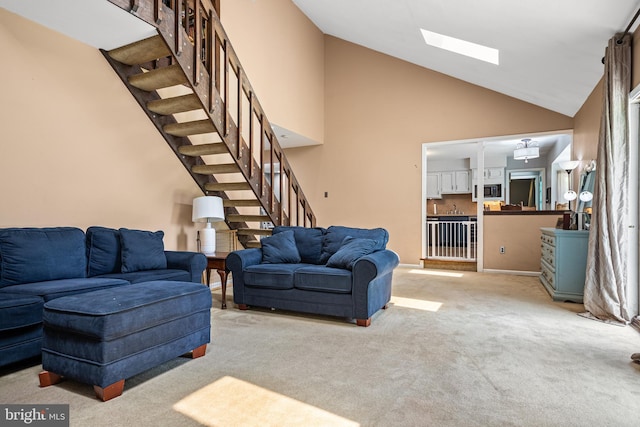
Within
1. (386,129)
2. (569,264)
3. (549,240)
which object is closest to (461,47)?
(386,129)

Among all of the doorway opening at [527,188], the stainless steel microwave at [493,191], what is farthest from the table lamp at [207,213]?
the doorway opening at [527,188]

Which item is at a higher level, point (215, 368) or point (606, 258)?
point (606, 258)

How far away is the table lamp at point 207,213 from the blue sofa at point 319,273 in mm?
654

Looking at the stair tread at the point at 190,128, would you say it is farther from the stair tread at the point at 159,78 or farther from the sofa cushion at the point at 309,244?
the sofa cushion at the point at 309,244

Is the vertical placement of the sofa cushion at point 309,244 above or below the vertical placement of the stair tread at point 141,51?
below

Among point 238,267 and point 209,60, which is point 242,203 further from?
point 209,60

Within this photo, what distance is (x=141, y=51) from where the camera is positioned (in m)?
3.65

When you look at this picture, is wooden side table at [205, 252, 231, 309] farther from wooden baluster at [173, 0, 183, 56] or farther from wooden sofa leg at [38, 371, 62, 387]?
wooden baluster at [173, 0, 183, 56]

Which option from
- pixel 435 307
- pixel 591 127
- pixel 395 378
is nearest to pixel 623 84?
pixel 591 127

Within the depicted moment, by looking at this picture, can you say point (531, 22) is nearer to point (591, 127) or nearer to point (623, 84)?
point (623, 84)

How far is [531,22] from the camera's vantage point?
143 inches

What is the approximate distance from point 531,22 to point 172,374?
438 cm

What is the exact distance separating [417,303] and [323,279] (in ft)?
4.50

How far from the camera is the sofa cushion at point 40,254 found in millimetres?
2729
